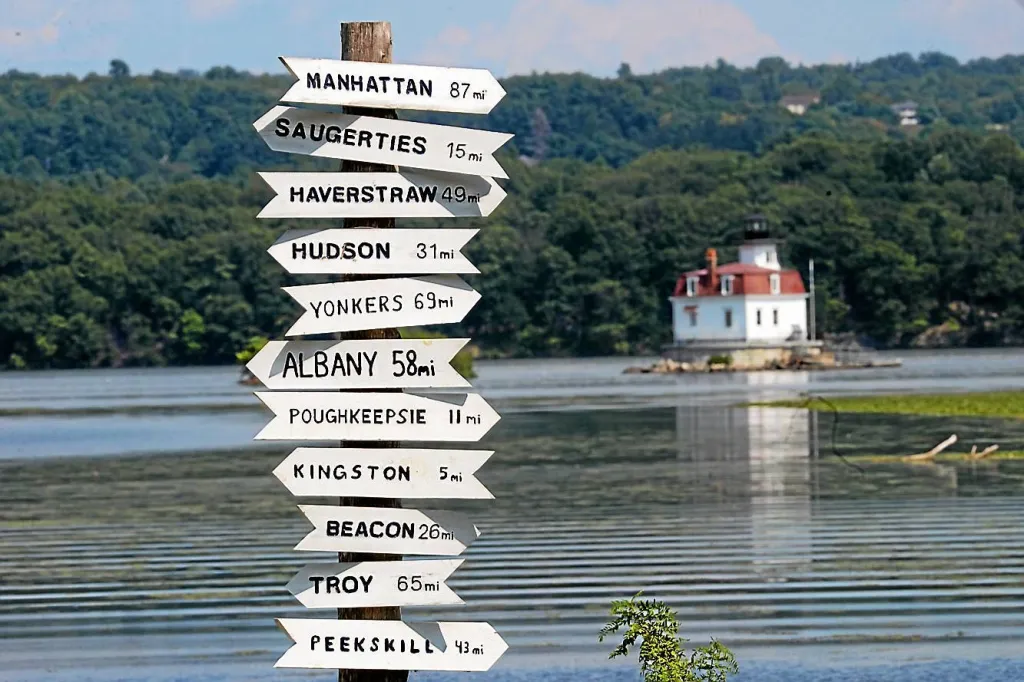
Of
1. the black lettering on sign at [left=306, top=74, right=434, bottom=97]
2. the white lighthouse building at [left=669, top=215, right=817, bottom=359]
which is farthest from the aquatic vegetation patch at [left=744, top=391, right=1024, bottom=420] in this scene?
the white lighthouse building at [left=669, top=215, right=817, bottom=359]

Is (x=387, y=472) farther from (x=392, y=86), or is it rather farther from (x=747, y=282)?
(x=747, y=282)

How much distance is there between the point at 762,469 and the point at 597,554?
12335 millimetres

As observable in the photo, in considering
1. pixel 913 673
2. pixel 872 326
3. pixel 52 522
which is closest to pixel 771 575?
pixel 913 673

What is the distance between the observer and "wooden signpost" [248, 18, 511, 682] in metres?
8.73

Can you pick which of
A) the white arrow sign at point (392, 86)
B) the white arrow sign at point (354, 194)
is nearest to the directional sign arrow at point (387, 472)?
the white arrow sign at point (354, 194)

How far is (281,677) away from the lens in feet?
46.6

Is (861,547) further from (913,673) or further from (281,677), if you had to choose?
(281,677)

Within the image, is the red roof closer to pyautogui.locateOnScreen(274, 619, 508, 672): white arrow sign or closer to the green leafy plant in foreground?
the green leafy plant in foreground

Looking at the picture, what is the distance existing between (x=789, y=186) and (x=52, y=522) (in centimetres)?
14968

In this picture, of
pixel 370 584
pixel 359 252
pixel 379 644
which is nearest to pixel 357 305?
pixel 359 252

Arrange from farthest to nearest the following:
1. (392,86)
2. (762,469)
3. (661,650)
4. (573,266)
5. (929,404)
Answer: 1. (573,266)
2. (929,404)
3. (762,469)
4. (661,650)
5. (392,86)

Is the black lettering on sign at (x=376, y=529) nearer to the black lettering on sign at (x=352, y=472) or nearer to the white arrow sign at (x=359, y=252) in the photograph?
the black lettering on sign at (x=352, y=472)

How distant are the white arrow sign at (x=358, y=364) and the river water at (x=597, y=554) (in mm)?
5517

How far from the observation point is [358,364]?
8.80 m
